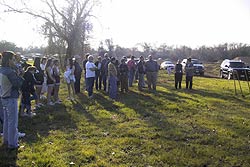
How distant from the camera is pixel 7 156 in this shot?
21.5ft

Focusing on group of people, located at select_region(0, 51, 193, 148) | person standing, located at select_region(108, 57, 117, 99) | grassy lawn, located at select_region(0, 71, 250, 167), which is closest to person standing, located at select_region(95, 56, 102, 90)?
group of people, located at select_region(0, 51, 193, 148)

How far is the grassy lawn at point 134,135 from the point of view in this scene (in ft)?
21.5

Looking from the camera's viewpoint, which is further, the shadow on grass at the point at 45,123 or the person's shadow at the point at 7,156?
the shadow on grass at the point at 45,123

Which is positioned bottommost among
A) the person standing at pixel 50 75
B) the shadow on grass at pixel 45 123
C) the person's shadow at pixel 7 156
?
the person's shadow at pixel 7 156

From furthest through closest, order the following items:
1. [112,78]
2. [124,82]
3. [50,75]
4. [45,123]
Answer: [124,82], [112,78], [50,75], [45,123]

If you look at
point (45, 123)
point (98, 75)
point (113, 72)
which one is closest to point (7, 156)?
point (45, 123)

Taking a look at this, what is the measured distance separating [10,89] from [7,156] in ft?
4.44

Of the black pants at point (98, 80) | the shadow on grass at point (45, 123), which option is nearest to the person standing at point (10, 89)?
the shadow on grass at point (45, 123)

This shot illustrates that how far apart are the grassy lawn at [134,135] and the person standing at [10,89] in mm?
546

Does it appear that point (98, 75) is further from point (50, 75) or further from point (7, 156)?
point (7, 156)

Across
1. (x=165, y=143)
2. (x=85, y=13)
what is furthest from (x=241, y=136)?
(x=85, y=13)

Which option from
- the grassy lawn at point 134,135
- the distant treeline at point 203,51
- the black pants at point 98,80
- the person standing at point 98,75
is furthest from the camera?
the distant treeline at point 203,51

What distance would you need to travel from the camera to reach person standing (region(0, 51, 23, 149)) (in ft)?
21.2

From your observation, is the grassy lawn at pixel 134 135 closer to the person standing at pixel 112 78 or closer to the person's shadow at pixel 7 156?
the person's shadow at pixel 7 156
